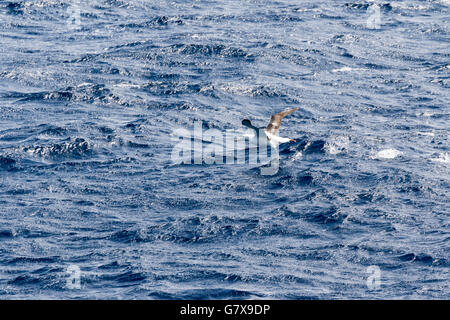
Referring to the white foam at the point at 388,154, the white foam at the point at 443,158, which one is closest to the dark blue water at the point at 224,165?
the white foam at the point at 388,154

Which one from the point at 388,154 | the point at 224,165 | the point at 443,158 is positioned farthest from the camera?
the point at 388,154

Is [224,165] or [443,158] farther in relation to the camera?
[443,158]

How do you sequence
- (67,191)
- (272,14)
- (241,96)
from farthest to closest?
(272,14), (241,96), (67,191)

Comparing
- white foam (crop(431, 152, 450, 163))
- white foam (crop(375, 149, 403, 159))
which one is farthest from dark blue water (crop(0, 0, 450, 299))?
white foam (crop(431, 152, 450, 163))

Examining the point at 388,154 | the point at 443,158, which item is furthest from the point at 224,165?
the point at 443,158

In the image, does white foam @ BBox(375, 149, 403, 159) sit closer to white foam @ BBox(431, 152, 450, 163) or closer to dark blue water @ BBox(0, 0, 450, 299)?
dark blue water @ BBox(0, 0, 450, 299)

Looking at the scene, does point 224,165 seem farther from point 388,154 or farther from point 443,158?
point 443,158
